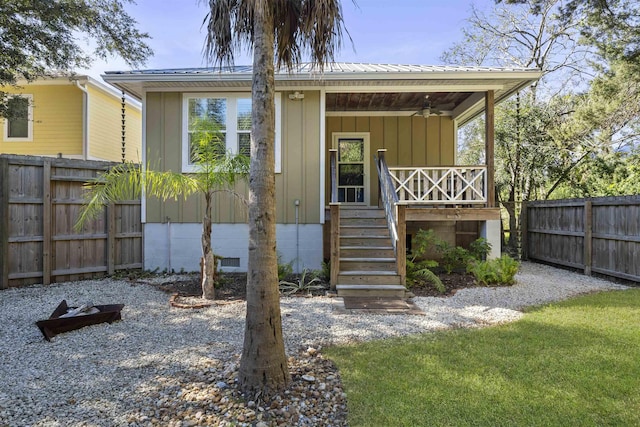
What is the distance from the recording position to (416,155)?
9.95m

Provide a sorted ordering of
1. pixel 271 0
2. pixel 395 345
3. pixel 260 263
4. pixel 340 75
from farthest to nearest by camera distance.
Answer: pixel 340 75 → pixel 395 345 → pixel 271 0 → pixel 260 263

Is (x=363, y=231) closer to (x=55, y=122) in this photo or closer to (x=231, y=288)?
(x=231, y=288)

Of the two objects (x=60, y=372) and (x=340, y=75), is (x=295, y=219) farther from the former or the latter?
(x=60, y=372)

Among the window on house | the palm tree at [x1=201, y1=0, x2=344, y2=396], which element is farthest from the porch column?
the window on house

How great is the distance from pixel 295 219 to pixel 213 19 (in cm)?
483

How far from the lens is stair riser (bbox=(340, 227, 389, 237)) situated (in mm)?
7402

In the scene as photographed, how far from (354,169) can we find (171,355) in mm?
7238

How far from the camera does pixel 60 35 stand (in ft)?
28.8

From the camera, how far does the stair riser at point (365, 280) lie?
6219 millimetres

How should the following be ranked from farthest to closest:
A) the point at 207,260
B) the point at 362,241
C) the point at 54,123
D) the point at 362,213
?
the point at 54,123 → the point at 362,213 → the point at 362,241 → the point at 207,260

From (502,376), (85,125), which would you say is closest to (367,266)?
(502,376)

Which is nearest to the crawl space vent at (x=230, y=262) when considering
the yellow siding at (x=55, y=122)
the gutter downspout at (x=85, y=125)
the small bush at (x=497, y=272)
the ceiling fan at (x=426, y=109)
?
the small bush at (x=497, y=272)

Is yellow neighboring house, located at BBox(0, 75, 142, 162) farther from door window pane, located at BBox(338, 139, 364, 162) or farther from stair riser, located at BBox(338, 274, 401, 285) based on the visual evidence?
stair riser, located at BBox(338, 274, 401, 285)

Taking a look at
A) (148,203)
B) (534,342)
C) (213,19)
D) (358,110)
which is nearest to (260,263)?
(213,19)
